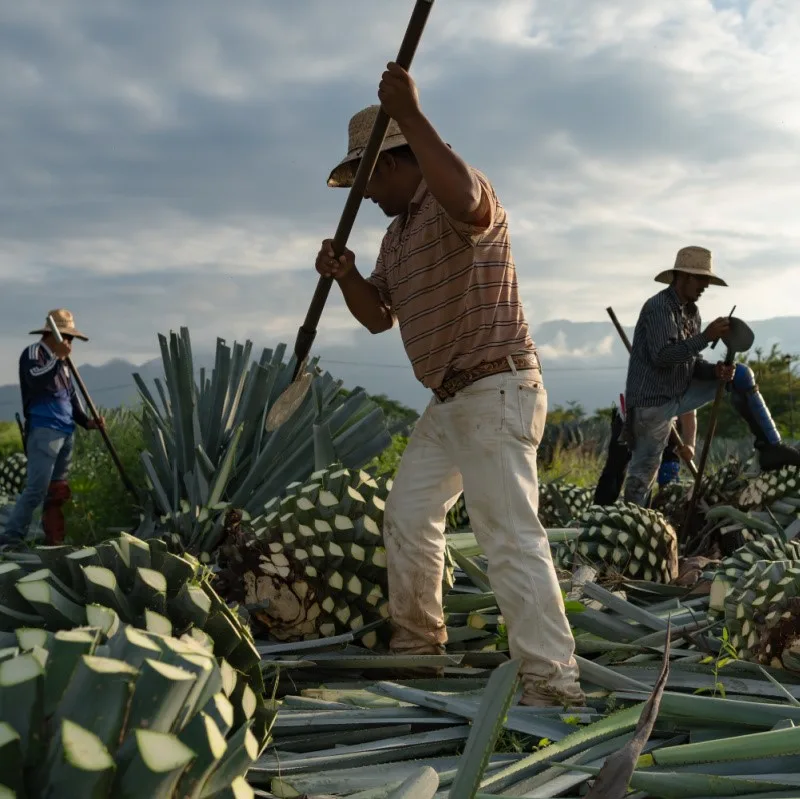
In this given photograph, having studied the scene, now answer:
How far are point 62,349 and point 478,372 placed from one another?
17.9ft

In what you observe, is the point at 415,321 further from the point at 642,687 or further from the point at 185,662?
the point at 185,662

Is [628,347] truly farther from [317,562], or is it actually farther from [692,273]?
[317,562]

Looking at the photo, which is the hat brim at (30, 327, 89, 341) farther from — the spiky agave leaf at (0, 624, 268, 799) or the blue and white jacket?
the spiky agave leaf at (0, 624, 268, 799)

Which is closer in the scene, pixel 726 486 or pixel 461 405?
pixel 461 405

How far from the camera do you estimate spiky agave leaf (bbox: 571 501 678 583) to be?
427 cm

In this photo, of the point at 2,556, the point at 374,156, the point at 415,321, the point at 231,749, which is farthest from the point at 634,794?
the point at 2,556

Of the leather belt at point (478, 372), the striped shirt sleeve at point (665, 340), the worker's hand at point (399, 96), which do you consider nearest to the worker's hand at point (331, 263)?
the leather belt at point (478, 372)

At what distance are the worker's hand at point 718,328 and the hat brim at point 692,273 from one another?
24.7 inches

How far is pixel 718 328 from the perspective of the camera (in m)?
6.23

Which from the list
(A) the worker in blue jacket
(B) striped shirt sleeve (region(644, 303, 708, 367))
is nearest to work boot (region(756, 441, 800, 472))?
(B) striped shirt sleeve (region(644, 303, 708, 367))

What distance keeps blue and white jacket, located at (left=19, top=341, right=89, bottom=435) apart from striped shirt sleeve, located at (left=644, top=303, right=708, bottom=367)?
4.47 meters

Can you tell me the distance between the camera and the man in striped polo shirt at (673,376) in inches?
257

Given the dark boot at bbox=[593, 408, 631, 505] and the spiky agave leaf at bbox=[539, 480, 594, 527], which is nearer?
the spiky agave leaf at bbox=[539, 480, 594, 527]

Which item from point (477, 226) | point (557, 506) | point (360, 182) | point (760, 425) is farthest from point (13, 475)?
point (477, 226)
